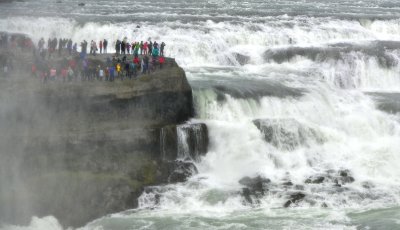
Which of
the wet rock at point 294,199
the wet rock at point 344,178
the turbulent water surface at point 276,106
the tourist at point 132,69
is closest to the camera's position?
the turbulent water surface at point 276,106

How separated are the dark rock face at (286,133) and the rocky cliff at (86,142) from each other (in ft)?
9.73

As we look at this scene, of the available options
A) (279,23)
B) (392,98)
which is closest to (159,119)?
(392,98)

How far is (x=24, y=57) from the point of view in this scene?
88.1 feet

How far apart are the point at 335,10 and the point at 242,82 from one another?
25.1 meters

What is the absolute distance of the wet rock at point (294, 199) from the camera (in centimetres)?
2280

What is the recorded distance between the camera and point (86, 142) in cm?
2394

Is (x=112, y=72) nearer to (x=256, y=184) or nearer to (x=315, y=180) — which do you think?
(x=256, y=184)

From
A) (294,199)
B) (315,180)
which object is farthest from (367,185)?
(294,199)

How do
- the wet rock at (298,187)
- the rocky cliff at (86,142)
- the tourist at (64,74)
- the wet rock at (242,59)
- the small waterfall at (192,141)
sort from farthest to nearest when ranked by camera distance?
the wet rock at (242,59) → the small waterfall at (192,141) → the tourist at (64,74) → the wet rock at (298,187) → the rocky cliff at (86,142)

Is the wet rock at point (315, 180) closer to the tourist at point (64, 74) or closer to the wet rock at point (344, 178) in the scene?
the wet rock at point (344, 178)

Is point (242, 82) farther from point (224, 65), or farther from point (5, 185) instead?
point (5, 185)

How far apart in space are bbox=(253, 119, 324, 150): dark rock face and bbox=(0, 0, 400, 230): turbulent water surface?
52mm

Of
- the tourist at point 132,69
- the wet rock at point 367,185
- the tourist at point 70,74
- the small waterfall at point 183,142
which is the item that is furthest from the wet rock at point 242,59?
the wet rock at point 367,185

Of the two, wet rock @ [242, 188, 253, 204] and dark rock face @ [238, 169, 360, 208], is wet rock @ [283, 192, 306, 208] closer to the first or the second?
dark rock face @ [238, 169, 360, 208]
